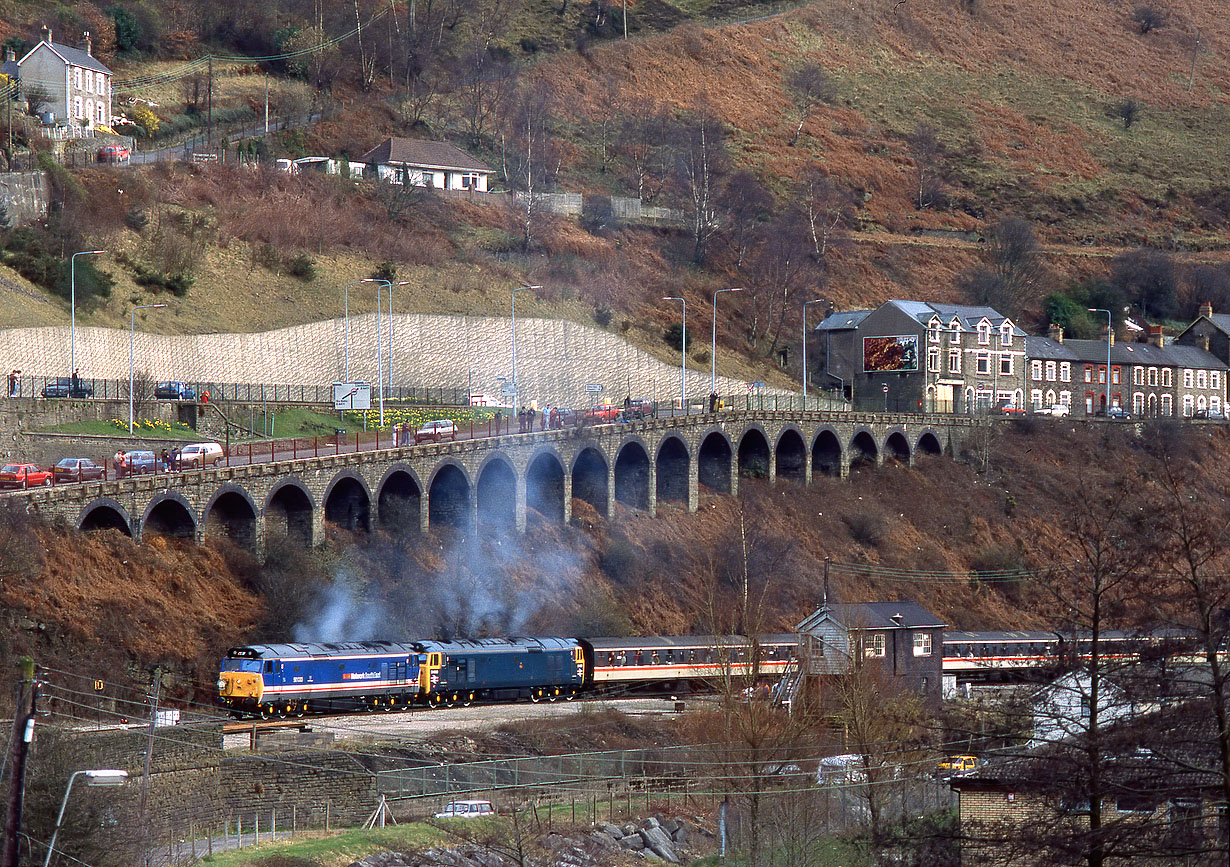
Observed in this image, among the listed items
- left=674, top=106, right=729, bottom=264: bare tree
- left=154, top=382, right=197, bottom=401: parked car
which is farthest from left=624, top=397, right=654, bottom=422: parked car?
left=674, top=106, right=729, bottom=264: bare tree

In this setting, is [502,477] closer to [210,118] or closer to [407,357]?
→ [407,357]

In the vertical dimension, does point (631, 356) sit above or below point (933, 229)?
below

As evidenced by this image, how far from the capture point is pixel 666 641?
72.0 metres

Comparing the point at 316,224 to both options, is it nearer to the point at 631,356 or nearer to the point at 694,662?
the point at 631,356

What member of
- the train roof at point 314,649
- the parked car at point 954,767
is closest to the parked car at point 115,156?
the train roof at point 314,649

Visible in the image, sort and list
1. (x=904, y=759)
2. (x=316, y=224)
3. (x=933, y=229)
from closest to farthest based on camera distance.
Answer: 1. (x=904, y=759)
2. (x=316, y=224)
3. (x=933, y=229)

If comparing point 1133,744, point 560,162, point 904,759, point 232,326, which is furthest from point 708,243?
point 1133,744

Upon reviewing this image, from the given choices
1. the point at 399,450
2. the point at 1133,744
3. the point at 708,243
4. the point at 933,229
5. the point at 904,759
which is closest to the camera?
the point at 1133,744

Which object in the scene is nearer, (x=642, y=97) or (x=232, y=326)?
(x=232, y=326)

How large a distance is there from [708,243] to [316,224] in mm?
34262

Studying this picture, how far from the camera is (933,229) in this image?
6275 inches

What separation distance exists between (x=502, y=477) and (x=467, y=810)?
36.5m

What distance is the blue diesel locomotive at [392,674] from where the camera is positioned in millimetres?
57031

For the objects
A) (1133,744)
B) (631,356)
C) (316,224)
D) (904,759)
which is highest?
(316,224)
